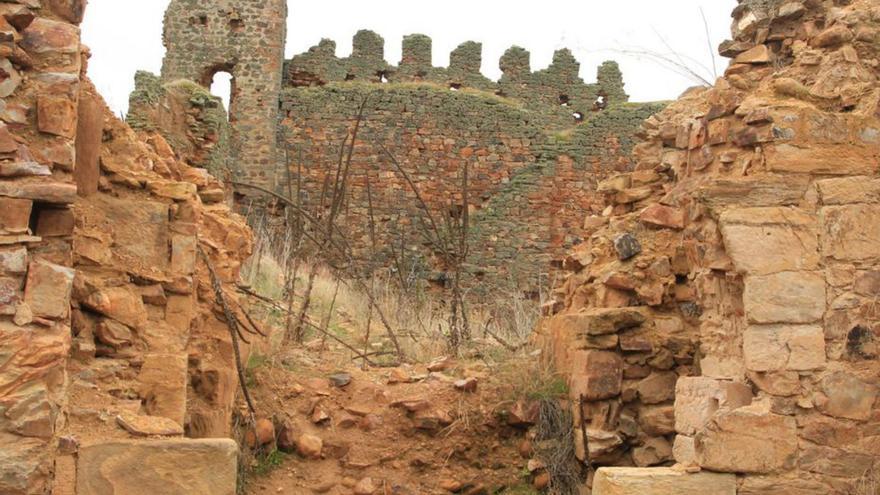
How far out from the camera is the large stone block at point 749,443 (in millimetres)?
4219

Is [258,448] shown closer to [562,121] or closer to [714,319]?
[714,319]

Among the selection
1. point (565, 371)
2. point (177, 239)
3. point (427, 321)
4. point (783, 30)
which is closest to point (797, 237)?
point (783, 30)

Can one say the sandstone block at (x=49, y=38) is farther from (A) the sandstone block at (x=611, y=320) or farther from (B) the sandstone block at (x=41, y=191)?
(A) the sandstone block at (x=611, y=320)

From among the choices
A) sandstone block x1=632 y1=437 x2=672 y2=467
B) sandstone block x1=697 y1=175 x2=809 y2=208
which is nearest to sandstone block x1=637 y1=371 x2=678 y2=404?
sandstone block x1=632 y1=437 x2=672 y2=467

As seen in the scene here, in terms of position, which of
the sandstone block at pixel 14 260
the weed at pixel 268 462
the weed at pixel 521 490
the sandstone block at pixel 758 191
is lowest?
the weed at pixel 521 490

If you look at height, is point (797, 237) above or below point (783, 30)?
below

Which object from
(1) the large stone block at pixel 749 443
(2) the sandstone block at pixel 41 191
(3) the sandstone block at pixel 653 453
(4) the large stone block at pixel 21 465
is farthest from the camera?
(3) the sandstone block at pixel 653 453

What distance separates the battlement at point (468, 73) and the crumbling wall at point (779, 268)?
13351 mm

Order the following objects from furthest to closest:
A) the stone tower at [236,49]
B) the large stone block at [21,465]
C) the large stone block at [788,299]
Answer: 1. the stone tower at [236,49]
2. the large stone block at [788,299]
3. the large stone block at [21,465]

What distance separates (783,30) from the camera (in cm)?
565

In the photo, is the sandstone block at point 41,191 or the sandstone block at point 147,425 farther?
the sandstone block at point 147,425

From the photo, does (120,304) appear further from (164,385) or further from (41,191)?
(41,191)

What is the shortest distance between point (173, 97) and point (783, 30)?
9201 millimetres

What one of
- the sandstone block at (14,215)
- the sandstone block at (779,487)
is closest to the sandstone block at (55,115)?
the sandstone block at (14,215)
